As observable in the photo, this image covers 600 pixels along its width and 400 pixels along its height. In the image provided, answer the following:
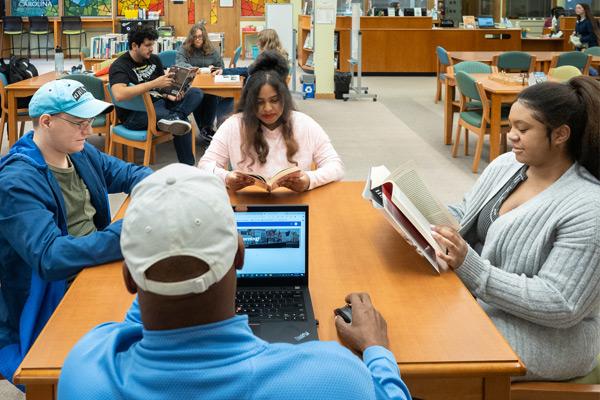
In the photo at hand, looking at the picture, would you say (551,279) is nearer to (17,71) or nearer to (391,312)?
(391,312)

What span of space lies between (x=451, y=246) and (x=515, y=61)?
293 inches

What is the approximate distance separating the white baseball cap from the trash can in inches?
387

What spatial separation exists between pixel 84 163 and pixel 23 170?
1.36 ft

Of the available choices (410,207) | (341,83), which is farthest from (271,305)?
(341,83)

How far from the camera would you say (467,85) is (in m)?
6.38

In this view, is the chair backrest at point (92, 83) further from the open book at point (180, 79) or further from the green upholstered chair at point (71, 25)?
the green upholstered chair at point (71, 25)

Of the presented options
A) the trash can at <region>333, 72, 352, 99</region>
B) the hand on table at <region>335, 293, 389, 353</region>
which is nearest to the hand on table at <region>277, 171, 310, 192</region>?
the hand on table at <region>335, 293, 389, 353</region>

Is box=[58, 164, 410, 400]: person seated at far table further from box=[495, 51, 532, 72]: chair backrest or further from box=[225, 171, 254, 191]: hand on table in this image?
box=[495, 51, 532, 72]: chair backrest

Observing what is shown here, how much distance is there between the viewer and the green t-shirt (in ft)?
8.25

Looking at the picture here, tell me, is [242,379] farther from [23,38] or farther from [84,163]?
[23,38]

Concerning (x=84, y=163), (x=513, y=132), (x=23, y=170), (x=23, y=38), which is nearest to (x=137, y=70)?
(x=84, y=163)

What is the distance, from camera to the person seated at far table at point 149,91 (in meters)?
5.70

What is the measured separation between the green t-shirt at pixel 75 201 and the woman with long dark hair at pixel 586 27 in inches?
394

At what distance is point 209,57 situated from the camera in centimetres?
811
